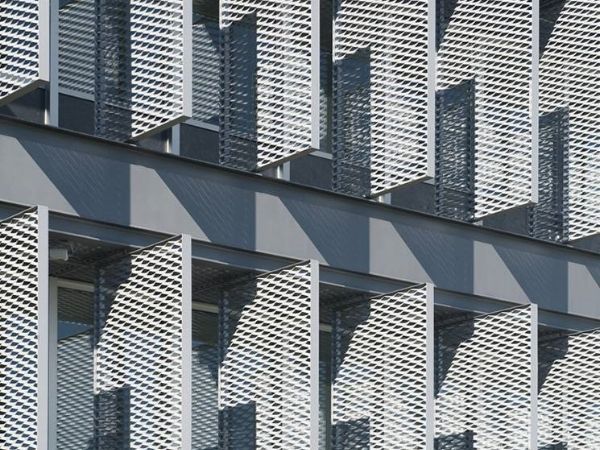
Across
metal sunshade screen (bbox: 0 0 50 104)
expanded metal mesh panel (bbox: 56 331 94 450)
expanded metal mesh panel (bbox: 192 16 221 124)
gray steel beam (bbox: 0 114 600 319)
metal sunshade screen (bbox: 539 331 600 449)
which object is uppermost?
expanded metal mesh panel (bbox: 192 16 221 124)

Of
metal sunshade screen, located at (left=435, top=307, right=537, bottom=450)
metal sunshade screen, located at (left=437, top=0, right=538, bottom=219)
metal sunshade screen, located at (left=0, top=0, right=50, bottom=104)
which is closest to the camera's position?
metal sunshade screen, located at (left=0, top=0, right=50, bottom=104)

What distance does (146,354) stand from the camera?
2134 cm

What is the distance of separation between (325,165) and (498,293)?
8.44 ft

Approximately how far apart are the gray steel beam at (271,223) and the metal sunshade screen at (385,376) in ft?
1.13

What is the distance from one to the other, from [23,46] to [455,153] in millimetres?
6209

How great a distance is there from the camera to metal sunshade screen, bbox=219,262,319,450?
73.0ft

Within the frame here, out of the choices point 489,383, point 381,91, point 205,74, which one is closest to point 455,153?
point 381,91

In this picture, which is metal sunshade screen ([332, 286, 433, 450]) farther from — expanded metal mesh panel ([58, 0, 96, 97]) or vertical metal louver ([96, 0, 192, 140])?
expanded metal mesh panel ([58, 0, 96, 97])

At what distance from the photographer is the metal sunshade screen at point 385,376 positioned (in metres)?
23.3

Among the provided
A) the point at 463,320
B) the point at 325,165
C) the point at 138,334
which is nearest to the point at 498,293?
the point at 463,320

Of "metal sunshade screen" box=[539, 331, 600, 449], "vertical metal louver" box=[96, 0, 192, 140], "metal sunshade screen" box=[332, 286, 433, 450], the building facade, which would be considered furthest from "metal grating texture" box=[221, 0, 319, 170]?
"metal sunshade screen" box=[539, 331, 600, 449]

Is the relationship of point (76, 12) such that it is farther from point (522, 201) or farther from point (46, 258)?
point (522, 201)

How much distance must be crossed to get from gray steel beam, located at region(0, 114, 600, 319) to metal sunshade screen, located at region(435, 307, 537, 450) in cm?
43

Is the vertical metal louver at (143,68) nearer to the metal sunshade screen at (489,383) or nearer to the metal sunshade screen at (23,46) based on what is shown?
the metal sunshade screen at (23,46)
